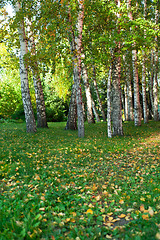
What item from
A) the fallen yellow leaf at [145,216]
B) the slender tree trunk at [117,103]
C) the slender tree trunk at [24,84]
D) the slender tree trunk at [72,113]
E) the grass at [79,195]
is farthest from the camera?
the slender tree trunk at [72,113]

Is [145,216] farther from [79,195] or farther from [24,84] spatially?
[24,84]

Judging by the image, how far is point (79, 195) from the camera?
462cm

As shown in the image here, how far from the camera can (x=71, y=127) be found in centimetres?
1695

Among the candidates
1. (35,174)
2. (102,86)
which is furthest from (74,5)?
(102,86)

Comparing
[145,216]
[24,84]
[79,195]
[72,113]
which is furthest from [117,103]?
[145,216]

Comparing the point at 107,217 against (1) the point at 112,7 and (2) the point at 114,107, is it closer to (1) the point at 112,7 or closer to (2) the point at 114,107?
(2) the point at 114,107

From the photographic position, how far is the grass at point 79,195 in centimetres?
324

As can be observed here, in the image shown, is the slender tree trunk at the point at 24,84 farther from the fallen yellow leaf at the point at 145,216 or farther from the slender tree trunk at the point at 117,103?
the fallen yellow leaf at the point at 145,216

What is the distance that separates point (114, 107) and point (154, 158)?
645cm

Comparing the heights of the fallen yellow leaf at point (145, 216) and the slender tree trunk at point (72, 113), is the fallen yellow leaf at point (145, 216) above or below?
below

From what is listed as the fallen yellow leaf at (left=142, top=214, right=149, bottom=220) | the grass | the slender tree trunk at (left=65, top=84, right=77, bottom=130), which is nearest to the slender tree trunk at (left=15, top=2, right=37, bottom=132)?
the slender tree trunk at (left=65, top=84, right=77, bottom=130)

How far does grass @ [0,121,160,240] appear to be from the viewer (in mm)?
3242

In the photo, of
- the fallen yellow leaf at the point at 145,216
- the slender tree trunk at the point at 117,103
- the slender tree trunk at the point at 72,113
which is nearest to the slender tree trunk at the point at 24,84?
the slender tree trunk at the point at 72,113

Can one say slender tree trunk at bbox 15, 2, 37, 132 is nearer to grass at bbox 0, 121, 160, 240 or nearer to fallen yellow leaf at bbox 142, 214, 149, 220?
grass at bbox 0, 121, 160, 240
